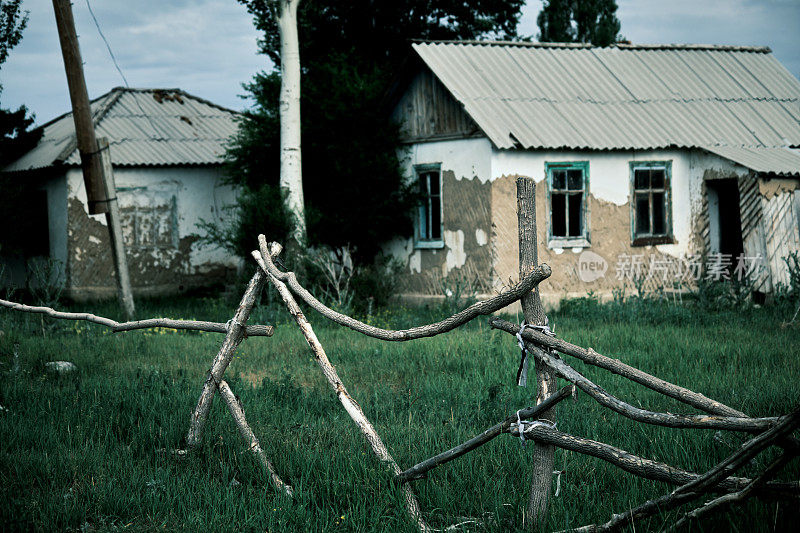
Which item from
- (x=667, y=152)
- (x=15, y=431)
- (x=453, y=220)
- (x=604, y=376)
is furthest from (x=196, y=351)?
(x=667, y=152)

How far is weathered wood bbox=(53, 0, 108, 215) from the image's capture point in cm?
1188

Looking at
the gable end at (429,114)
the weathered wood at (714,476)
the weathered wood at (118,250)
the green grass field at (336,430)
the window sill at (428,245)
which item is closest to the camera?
the weathered wood at (714,476)

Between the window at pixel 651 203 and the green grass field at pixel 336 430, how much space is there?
4.39 metres

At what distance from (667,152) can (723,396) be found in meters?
8.90

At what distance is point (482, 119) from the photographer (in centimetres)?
1309

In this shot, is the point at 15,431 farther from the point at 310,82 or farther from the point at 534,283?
the point at 310,82

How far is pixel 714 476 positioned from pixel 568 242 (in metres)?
10.8

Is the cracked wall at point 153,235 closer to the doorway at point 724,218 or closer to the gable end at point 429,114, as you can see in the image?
the gable end at point 429,114

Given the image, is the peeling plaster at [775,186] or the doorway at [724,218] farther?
the doorway at [724,218]

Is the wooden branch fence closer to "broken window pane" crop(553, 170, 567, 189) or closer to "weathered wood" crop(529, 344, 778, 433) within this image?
"weathered wood" crop(529, 344, 778, 433)

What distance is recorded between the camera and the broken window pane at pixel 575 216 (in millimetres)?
13891

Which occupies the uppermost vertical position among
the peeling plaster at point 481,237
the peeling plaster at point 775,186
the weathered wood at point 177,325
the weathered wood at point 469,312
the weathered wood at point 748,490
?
the peeling plaster at point 775,186

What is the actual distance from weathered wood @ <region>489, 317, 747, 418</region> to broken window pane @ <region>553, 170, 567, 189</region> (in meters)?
10.3

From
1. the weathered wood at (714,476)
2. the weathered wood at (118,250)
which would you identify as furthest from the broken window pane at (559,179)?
the weathered wood at (714,476)
